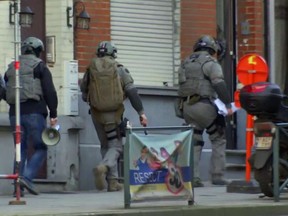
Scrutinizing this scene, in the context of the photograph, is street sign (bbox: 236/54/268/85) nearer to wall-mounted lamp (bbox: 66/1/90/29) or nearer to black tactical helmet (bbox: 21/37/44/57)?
black tactical helmet (bbox: 21/37/44/57)

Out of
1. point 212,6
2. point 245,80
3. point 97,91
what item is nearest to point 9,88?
point 97,91

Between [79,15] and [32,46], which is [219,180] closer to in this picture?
[79,15]

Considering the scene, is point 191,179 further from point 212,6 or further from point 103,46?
point 212,6

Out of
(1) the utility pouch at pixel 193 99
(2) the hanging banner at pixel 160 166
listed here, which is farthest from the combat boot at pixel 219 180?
(2) the hanging banner at pixel 160 166

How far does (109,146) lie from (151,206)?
12.2 ft

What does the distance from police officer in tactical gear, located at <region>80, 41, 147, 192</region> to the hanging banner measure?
3.54 meters

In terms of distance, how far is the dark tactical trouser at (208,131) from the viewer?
18.0m

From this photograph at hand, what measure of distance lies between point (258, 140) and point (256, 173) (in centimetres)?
41

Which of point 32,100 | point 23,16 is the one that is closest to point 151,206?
point 32,100

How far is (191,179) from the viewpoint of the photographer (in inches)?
558

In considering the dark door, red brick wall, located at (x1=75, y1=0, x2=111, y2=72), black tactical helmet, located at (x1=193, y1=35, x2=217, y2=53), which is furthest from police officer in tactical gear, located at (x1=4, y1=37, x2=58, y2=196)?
black tactical helmet, located at (x1=193, y1=35, x2=217, y2=53)

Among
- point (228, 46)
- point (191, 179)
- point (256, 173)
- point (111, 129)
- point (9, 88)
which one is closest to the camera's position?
point (191, 179)

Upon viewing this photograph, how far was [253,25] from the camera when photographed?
2166 centimetres

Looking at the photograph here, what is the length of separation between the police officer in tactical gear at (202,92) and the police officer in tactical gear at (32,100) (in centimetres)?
230
